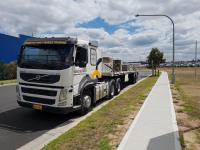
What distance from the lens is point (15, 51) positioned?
39.3 meters

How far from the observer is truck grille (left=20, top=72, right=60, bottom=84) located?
29.3ft

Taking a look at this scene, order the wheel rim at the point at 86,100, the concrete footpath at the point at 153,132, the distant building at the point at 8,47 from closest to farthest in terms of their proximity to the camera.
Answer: the concrete footpath at the point at 153,132 → the wheel rim at the point at 86,100 → the distant building at the point at 8,47

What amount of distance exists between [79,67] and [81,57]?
40cm

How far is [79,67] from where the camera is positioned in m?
9.69

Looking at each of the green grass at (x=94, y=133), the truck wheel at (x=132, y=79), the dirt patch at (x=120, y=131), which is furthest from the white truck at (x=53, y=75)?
the truck wheel at (x=132, y=79)

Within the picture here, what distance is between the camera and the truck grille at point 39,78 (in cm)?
895

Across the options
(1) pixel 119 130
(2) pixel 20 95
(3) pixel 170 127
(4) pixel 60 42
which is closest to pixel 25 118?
(2) pixel 20 95

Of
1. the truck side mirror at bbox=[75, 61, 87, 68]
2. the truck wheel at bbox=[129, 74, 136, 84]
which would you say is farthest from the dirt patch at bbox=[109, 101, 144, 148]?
the truck wheel at bbox=[129, 74, 136, 84]

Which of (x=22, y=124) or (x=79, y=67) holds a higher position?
(x=79, y=67)

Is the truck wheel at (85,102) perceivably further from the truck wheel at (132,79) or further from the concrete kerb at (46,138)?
the truck wheel at (132,79)

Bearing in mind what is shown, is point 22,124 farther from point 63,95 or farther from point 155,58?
point 155,58

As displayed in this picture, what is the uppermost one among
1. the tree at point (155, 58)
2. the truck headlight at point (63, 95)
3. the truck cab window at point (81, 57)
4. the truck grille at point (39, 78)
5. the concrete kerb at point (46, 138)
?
the tree at point (155, 58)

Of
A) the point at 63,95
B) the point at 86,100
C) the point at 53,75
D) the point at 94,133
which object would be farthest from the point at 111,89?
the point at 94,133

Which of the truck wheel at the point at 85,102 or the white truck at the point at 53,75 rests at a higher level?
the white truck at the point at 53,75
